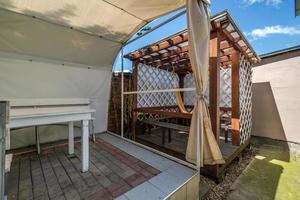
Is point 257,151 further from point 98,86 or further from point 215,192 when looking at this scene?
point 98,86

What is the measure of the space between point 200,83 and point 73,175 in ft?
6.13

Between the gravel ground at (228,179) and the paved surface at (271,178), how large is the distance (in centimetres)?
8

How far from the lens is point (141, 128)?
4395 mm

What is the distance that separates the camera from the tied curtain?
1.78 metres

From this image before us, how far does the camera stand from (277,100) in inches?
163

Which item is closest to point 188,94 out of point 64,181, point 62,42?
point 62,42

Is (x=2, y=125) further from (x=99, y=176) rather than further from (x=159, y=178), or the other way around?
(x=159, y=178)

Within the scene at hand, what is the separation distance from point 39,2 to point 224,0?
193 inches

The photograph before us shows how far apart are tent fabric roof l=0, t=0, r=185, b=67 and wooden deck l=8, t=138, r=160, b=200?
1800mm

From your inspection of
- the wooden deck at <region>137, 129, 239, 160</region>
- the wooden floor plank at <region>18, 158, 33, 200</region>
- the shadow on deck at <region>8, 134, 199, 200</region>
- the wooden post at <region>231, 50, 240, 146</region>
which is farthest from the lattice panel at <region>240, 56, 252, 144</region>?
the wooden floor plank at <region>18, 158, 33, 200</region>

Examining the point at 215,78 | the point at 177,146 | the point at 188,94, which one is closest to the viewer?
the point at 215,78

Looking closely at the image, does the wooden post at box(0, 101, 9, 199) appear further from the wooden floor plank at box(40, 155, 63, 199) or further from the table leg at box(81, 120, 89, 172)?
the table leg at box(81, 120, 89, 172)

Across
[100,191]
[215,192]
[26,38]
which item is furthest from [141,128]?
[26,38]

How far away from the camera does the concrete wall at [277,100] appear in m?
3.86
